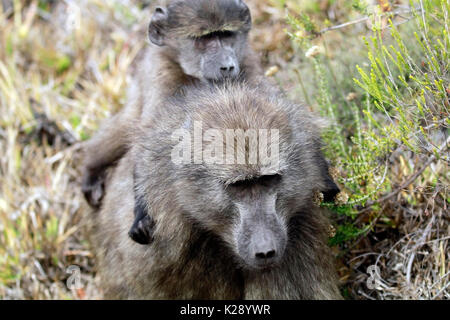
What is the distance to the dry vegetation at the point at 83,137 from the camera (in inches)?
145

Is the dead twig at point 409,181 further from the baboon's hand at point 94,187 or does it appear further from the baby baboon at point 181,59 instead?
the baboon's hand at point 94,187

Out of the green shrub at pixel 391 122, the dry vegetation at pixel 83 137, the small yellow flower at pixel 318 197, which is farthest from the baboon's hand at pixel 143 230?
the dry vegetation at pixel 83 137

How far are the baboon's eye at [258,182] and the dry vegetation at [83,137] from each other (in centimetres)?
93

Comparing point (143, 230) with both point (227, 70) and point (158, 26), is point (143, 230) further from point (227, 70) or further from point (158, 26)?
point (158, 26)

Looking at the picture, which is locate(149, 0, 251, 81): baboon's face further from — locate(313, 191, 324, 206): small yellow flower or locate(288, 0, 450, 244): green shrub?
locate(313, 191, 324, 206): small yellow flower

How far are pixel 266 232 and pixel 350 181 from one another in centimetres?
104

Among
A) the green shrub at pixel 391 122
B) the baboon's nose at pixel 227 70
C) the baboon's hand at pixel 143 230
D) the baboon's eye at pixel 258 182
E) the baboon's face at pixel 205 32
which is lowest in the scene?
the baboon's hand at pixel 143 230

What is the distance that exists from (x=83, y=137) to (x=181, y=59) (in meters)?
1.64

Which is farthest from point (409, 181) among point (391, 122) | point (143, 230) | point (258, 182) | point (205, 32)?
point (205, 32)

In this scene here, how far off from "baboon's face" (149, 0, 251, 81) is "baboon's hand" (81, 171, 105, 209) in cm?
103

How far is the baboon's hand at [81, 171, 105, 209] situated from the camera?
4.36 metres

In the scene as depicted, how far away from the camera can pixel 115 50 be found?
658cm

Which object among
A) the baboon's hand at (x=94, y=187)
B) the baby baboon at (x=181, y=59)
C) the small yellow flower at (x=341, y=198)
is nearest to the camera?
the small yellow flower at (x=341, y=198)

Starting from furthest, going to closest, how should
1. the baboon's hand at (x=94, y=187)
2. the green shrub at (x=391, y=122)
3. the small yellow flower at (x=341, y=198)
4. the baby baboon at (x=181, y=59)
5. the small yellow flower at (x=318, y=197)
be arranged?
1. the baboon's hand at (x=94, y=187)
2. the baby baboon at (x=181, y=59)
3. the small yellow flower at (x=341, y=198)
4. the small yellow flower at (x=318, y=197)
5. the green shrub at (x=391, y=122)
